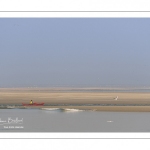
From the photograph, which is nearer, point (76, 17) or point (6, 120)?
point (76, 17)
